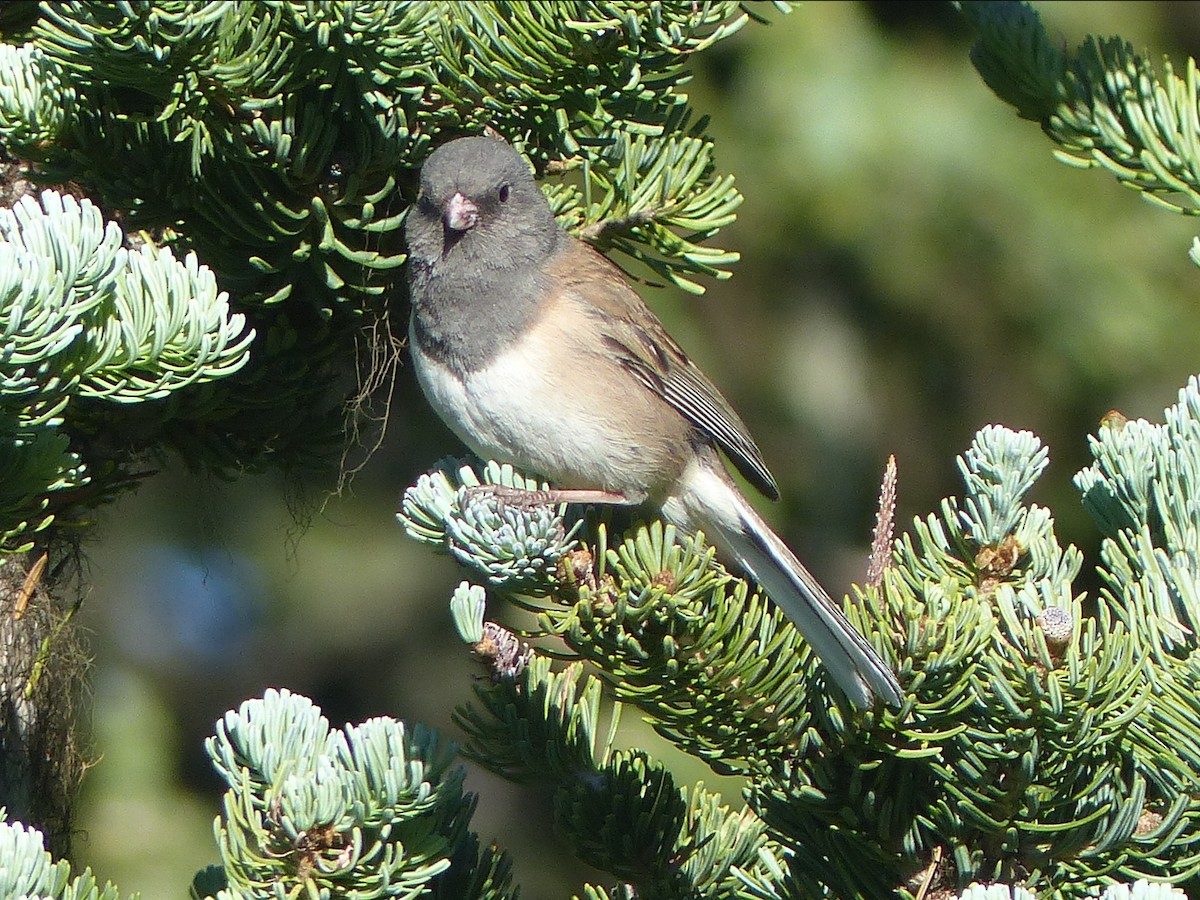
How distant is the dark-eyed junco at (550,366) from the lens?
7.00 feet

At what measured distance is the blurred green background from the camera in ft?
11.6

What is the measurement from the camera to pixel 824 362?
3938mm

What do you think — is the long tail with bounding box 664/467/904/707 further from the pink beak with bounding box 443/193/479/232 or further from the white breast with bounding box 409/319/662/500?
the pink beak with bounding box 443/193/479/232

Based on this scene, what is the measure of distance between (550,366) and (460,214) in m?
0.32

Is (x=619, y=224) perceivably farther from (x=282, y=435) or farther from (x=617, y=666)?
(x=617, y=666)

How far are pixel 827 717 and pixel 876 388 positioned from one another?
286cm

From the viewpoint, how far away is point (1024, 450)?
1466 millimetres

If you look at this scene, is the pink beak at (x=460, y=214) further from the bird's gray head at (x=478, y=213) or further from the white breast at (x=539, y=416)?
the white breast at (x=539, y=416)

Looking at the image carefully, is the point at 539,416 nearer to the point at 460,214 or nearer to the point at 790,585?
the point at 460,214

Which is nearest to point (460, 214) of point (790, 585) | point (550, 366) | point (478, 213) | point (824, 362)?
point (478, 213)

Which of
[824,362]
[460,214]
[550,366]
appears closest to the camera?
[460,214]

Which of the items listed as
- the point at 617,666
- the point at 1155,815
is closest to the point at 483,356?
the point at 617,666

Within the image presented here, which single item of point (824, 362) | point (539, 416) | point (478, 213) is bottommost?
point (824, 362)

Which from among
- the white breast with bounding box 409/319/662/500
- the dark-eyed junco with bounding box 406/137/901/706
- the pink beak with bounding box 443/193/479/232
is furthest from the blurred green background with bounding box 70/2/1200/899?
the pink beak with bounding box 443/193/479/232
